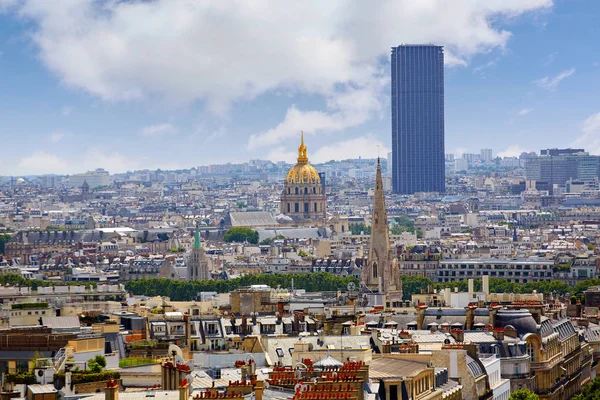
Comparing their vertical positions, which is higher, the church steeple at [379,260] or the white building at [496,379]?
the church steeple at [379,260]

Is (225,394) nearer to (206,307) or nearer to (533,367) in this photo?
(533,367)

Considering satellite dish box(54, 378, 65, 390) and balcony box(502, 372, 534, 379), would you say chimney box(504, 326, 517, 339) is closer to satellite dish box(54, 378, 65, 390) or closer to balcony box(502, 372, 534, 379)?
balcony box(502, 372, 534, 379)

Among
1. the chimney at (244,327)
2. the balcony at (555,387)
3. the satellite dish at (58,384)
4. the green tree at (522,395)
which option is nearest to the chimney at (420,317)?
the balcony at (555,387)

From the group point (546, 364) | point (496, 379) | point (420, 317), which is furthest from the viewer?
point (420, 317)

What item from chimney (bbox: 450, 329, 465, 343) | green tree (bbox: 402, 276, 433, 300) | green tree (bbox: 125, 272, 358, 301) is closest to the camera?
chimney (bbox: 450, 329, 465, 343)

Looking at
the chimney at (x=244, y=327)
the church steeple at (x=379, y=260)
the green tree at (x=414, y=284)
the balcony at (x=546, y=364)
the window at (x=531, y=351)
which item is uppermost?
the church steeple at (x=379, y=260)

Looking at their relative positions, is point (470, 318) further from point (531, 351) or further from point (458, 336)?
point (458, 336)

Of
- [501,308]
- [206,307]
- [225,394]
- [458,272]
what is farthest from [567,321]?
[458,272]

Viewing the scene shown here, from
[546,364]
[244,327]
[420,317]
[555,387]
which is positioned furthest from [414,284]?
[546,364]

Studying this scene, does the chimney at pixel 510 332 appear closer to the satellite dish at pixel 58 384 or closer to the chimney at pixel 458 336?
the chimney at pixel 458 336

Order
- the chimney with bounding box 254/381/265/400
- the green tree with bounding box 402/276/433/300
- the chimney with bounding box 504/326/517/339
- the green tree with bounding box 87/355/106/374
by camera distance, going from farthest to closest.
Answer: the green tree with bounding box 402/276/433/300
the chimney with bounding box 504/326/517/339
the green tree with bounding box 87/355/106/374
the chimney with bounding box 254/381/265/400

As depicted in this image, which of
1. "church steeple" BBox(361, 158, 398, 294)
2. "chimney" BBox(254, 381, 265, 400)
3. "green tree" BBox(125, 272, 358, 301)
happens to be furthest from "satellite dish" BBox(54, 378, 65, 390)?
"green tree" BBox(125, 272, 358, 301)
